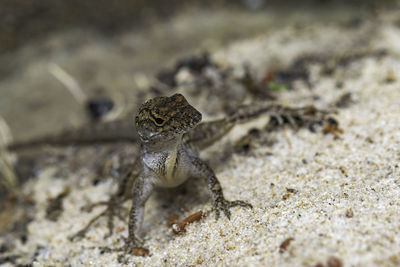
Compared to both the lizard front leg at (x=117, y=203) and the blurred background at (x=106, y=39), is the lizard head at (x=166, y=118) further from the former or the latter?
the blurred background at (x=106, y=39)

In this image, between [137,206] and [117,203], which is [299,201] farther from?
[117,203]

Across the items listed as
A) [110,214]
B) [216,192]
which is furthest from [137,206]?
[216,192]

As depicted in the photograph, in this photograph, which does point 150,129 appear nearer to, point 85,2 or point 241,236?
point 241,236

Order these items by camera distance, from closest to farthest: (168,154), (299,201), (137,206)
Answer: (299,201) → (168,154) → (137,206)

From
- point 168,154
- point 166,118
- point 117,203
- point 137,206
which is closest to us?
point 166,118

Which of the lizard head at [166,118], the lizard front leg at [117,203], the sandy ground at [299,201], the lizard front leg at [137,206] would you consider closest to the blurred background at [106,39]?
the sandy ground at [299,201]

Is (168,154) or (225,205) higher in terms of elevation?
(168,154)

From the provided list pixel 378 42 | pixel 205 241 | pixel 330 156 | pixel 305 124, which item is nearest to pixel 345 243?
pixel 205 241

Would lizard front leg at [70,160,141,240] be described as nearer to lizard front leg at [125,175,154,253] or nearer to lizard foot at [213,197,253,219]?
lizard front leg at [125,175,154,253]

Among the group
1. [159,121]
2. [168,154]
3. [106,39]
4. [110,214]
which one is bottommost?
[110,214]
